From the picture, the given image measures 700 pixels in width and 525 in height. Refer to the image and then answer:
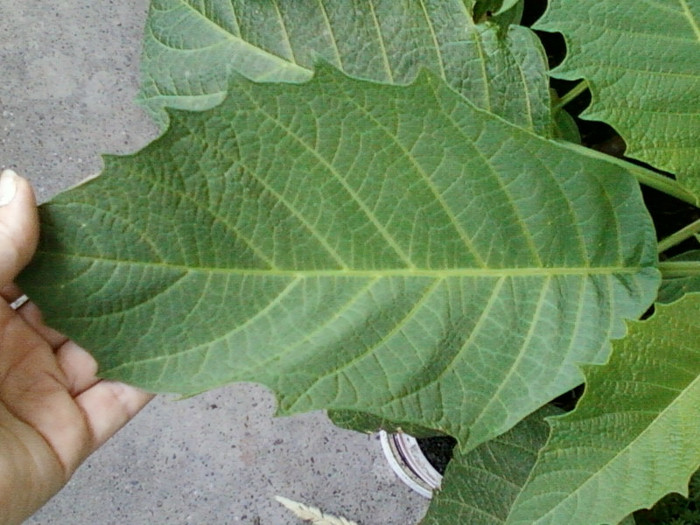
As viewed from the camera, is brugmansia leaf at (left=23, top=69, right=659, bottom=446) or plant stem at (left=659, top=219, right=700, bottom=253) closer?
brugmansia leaf at (left=23, top=69, right=659, bottom=446)

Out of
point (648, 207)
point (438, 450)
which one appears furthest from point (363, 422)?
point (648, 207)

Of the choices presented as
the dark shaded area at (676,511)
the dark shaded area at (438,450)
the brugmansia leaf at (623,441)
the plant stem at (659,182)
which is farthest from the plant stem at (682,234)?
the dark shaded area at (438,450)

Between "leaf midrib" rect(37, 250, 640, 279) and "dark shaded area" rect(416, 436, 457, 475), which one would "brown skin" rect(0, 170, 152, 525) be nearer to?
"leaf midrib" rect(37, 250, 640, 279)

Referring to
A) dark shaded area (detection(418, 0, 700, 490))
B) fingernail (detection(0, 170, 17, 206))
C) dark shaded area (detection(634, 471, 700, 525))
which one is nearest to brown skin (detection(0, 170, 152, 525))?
fingernail (detection(0, 170, 17, 206))

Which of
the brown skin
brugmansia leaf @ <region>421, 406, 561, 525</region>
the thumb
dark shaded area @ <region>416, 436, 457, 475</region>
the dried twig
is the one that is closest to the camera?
the thumb

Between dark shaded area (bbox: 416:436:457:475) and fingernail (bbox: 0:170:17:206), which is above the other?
fingernail (bbox: 0:170:17:206)

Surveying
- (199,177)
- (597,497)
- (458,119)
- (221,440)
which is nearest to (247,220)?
(199,177)
